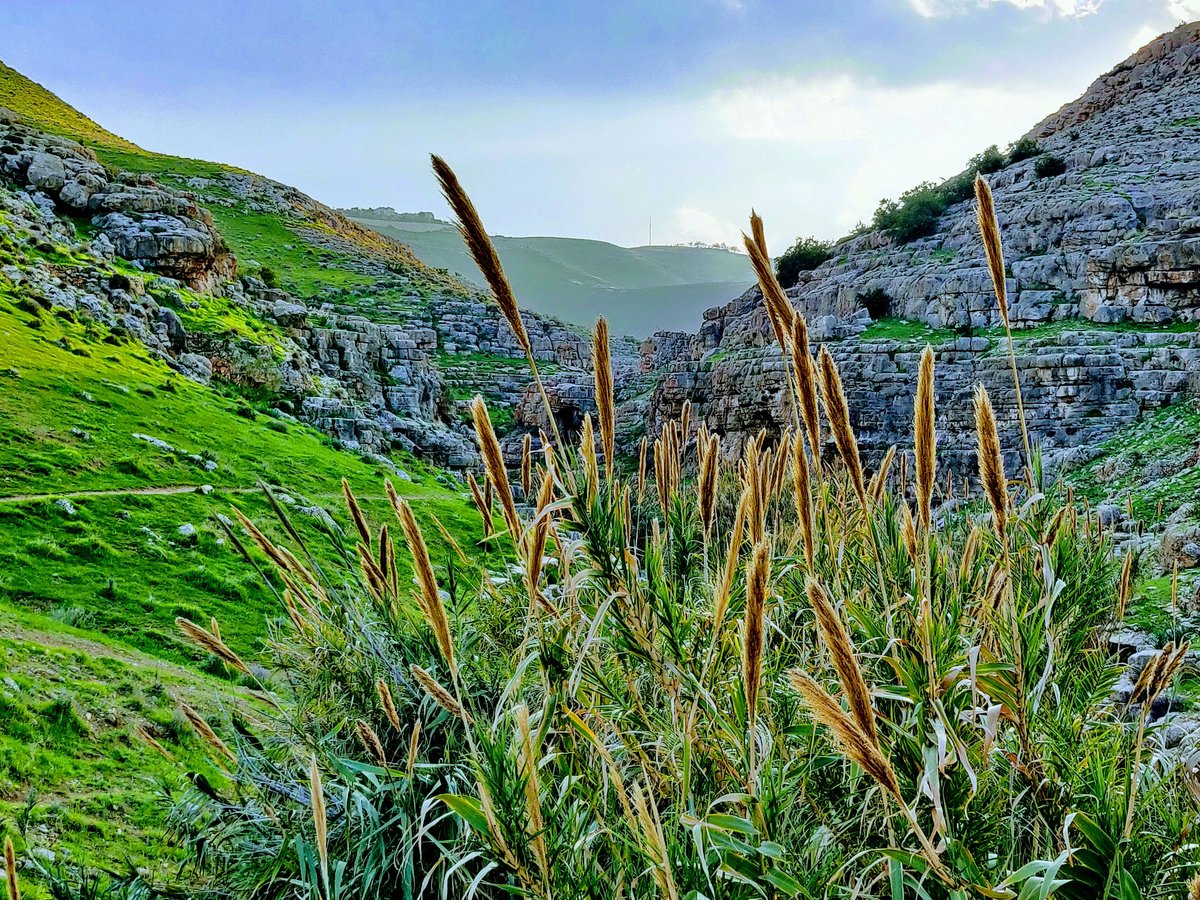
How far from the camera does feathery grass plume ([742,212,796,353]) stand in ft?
8.00

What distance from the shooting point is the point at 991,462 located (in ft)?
6.29

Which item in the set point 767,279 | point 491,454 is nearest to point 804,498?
point 767,279

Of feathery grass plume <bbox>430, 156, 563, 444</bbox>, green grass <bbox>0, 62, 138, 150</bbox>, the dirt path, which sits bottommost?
the dirt path

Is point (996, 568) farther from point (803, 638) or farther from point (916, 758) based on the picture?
point (916, 758)

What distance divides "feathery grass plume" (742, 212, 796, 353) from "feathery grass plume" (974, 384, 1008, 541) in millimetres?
652

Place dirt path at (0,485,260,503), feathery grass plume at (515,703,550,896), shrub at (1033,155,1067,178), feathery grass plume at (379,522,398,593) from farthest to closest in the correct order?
1. shrub at (1033,155,1067,178)
2. dirt path at (0,485,260,503)
3. feathery grass plume at (379,522,398,593)
4. feathery grass plume at (515,703,550,896)

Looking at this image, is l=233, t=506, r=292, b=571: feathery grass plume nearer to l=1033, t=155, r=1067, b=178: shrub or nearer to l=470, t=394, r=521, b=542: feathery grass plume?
l=470, t=394, r=521, b=542: feathery grass plume

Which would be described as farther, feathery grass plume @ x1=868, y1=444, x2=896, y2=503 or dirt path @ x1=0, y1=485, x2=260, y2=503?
dirt path @ x1=0, y1=485, x2=260, y2=503

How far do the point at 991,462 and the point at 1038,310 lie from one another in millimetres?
26360

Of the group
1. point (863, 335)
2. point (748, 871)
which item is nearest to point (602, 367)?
point (748, 871)

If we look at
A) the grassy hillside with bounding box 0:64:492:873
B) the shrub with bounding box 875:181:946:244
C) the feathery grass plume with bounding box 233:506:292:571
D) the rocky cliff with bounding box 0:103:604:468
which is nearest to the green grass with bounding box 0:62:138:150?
the rocky cliff with bounding box 0:103:604:468

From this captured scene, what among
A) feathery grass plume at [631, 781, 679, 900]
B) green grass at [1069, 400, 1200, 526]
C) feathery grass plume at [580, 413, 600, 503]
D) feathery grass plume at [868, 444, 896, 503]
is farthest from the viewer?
green grass at [1069, 400, 1200, 526]

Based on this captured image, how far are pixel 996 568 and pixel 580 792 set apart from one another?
1.54m

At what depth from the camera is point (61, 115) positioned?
72.4 metres
